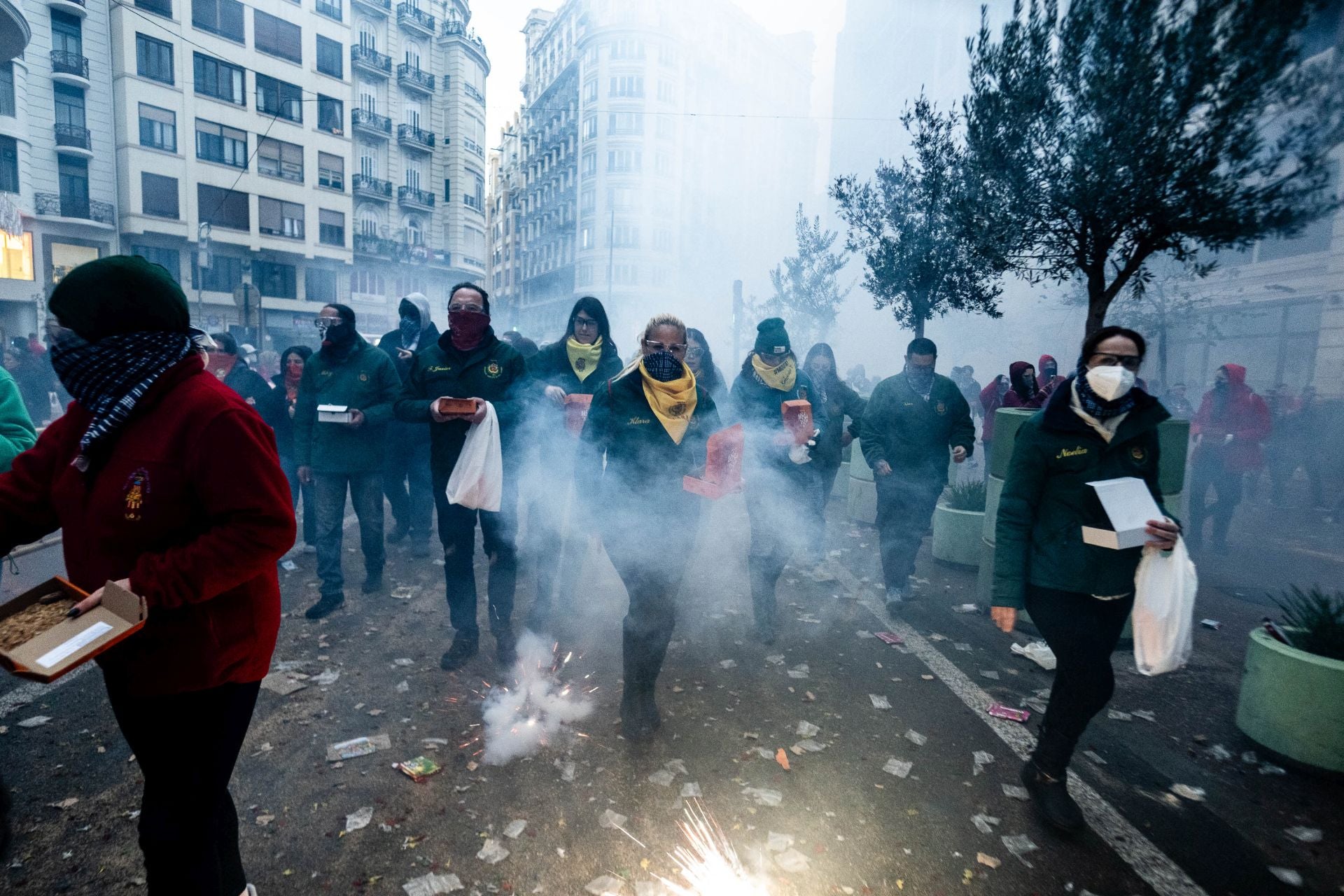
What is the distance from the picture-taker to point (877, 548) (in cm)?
761

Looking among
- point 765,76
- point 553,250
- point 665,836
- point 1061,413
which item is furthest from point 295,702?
point 553,250

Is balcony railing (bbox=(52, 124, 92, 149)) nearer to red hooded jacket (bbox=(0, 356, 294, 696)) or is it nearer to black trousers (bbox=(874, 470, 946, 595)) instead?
black trousers (bbox=(874, 470, 946, 595))

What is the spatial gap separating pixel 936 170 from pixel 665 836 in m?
8.98

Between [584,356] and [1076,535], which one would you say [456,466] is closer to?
[584,356]

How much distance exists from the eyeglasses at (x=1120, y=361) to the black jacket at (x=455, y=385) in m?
3.26

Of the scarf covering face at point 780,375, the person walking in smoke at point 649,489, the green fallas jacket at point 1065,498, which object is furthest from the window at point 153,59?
the green fallas jacket at point 1065,498

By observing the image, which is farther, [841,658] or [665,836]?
[841,658]

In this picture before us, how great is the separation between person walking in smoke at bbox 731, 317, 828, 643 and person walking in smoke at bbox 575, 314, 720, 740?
1.39 metres

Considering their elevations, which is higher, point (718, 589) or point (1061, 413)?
point (1061, 413)

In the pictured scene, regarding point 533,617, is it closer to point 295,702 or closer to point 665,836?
point 295,702

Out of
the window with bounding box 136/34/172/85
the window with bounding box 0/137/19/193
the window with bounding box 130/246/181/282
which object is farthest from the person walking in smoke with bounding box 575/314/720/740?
the window with bounding box 136/34/172/85

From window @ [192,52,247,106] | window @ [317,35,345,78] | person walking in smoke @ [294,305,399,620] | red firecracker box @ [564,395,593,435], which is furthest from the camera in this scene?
window @ [317,35,345,78]

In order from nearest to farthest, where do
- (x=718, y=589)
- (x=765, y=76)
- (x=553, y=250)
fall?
(x=718, y=589)
(x=765, y=76)
(x=553, y=250)

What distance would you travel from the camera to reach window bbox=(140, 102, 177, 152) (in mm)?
28578
